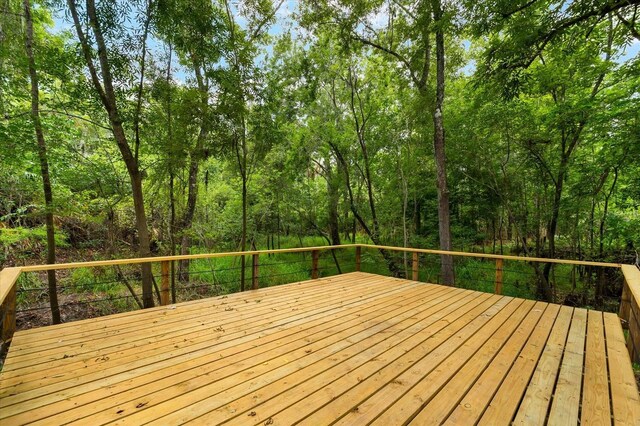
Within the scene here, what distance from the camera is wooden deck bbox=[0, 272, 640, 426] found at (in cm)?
144

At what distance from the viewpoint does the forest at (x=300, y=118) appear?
3.65 metres

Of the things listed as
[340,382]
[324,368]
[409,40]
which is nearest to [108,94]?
[324,368]

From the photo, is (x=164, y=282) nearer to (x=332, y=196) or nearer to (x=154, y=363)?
(x=154, y=363)

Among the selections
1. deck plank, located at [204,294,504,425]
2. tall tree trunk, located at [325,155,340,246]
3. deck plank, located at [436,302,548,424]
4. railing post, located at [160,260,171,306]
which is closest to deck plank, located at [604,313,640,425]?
deck plank, located at [436,302,548,424]

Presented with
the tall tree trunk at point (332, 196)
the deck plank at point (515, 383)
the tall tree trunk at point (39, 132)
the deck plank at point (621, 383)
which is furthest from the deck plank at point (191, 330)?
the tall tree trunk at point (332, 196)

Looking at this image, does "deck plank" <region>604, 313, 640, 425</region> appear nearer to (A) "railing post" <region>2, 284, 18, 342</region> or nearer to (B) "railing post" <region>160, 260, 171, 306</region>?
(B) "railing post" <region>160, 260, 171, 306</region>

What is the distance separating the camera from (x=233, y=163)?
5.61 m

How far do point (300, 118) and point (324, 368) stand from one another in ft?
25.7

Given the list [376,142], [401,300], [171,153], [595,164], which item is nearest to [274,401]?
[401,300]

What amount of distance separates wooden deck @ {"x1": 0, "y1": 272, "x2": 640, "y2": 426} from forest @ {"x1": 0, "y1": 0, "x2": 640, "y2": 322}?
216cm

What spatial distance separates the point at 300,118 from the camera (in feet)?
28.1

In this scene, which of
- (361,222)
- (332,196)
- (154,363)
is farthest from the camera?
(332,196)

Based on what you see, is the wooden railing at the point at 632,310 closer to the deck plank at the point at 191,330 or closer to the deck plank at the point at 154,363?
the deck plank at the point at 191,330

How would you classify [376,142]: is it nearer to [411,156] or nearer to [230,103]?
[411,156]
